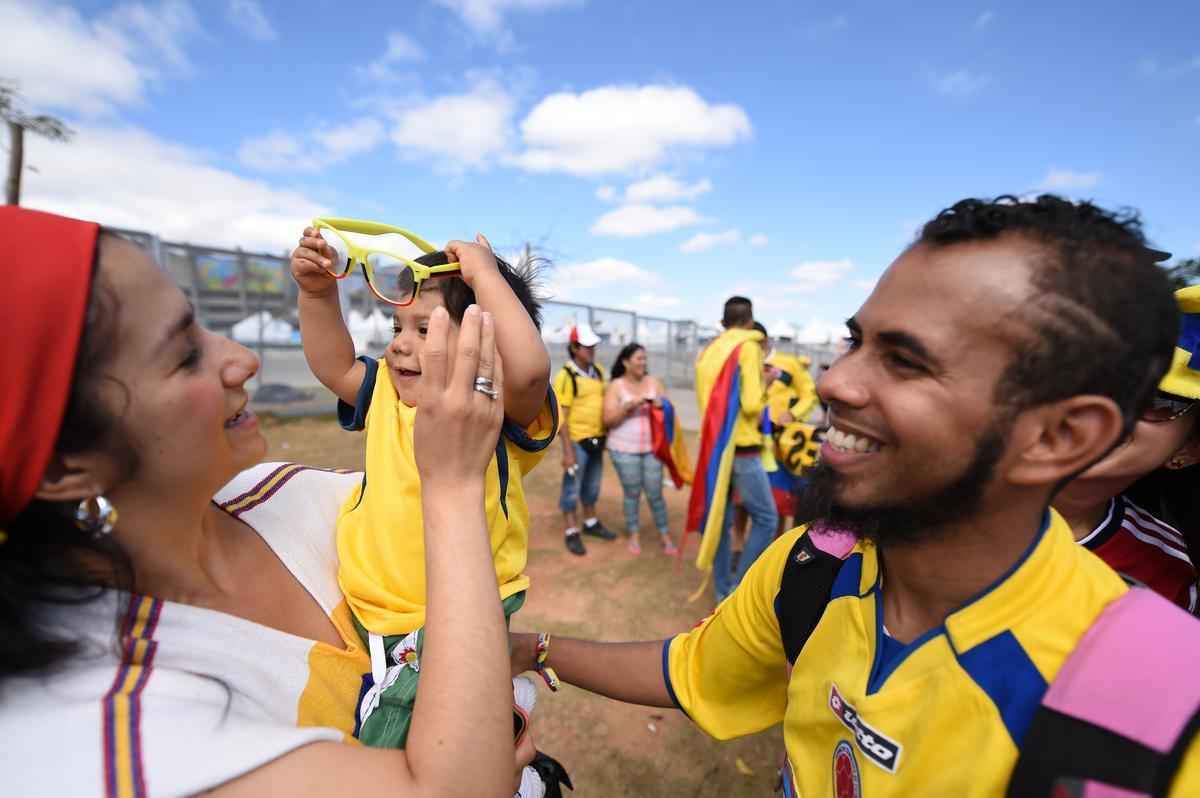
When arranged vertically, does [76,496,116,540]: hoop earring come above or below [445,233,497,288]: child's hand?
below

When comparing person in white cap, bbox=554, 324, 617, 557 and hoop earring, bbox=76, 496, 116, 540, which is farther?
person in white cap, bbox=554, 324, 617, 557

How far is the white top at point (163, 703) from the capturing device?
0.73 meters

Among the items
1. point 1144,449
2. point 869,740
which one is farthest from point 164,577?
point 1144,449

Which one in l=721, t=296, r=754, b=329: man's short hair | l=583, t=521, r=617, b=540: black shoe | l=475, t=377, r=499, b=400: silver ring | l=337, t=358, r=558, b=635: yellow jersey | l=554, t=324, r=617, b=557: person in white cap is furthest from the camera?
l=583, t=521, r=617, b=540: black shoe

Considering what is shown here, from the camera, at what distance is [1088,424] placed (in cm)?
105

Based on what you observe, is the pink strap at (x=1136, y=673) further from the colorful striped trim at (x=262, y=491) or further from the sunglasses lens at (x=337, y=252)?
the sunglasses lens at (x=337, y=252)

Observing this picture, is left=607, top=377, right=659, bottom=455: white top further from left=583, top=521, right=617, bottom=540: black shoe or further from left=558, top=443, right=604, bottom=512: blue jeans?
left=583, top=521, right=617, bottom=540: black shoe

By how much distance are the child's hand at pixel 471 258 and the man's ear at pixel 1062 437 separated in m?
1.21

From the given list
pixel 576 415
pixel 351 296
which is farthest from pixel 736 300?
pixel 351 296

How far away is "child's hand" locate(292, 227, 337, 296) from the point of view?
1626mm

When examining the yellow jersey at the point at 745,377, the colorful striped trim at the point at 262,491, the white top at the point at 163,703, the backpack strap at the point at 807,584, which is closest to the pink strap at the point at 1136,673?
the backpack strap at the point at 807,584

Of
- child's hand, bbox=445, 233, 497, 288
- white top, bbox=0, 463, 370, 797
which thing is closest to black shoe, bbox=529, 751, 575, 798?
white top, bbox=0, 463, 370, 797

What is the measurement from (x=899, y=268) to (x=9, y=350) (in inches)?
59.9

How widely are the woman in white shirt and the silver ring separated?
180 inches
